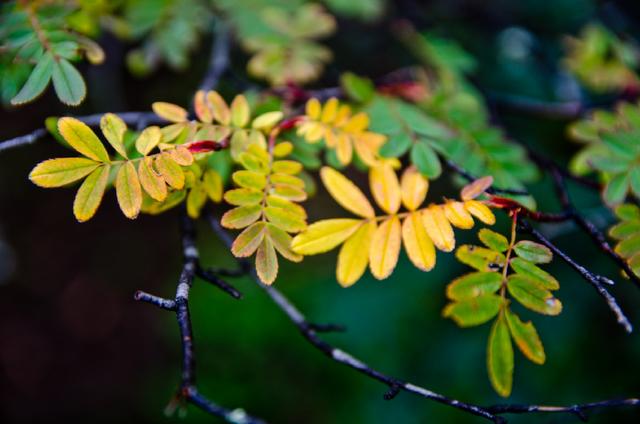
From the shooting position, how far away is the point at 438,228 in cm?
84

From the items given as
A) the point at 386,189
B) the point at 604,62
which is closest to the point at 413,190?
the point at 386,189

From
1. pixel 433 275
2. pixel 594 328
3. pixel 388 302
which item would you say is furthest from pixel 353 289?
pixel 594 328

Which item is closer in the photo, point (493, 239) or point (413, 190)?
point (493, 239)

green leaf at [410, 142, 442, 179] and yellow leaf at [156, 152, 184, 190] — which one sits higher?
yellow leaf at [156, 152, 184, 190]

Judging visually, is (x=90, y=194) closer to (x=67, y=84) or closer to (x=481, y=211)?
(x=67, y=84)

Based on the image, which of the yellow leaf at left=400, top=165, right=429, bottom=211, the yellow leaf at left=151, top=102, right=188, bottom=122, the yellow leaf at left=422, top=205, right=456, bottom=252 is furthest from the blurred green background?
the yellow leaf at left=422, top=205, right=456, bottom=252

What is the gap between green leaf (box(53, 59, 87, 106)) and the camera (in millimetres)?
914

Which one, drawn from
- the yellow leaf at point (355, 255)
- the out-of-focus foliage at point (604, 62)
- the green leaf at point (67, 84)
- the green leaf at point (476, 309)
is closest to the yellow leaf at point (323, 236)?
the yellow leaf at point (355, 255)

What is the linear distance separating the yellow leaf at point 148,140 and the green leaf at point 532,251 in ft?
2.29

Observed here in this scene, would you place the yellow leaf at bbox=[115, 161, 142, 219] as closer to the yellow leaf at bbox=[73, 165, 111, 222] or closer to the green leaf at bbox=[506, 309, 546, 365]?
the yellow leaf at bbox=[73, 165, 111, 222]

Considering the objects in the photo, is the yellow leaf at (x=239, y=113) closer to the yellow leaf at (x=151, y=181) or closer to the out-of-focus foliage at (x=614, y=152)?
the yellow leaf at (x=151, y=181)

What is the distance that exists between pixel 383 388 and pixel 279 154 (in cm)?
226

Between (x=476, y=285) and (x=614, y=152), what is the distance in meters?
0.62

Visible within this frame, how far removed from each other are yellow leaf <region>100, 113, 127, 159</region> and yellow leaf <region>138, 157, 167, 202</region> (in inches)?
2.1
